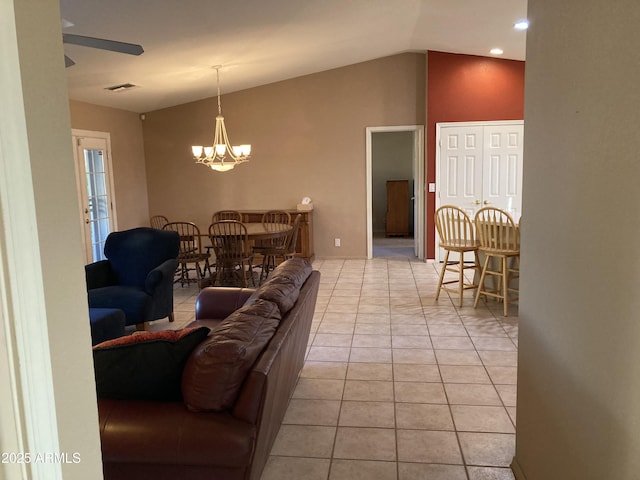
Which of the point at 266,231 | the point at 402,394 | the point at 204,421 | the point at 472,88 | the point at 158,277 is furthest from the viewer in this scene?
the point at 472,88

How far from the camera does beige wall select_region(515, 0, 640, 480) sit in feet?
4.05

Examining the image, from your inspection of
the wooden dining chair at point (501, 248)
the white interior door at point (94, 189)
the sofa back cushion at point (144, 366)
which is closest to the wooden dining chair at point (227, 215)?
the white interior door at point (94, 189)

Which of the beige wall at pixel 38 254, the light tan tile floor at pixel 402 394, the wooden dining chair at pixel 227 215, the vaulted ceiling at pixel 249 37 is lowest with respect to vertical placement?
the light tan tile floor at pixel 402 394

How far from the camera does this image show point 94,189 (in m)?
6.56

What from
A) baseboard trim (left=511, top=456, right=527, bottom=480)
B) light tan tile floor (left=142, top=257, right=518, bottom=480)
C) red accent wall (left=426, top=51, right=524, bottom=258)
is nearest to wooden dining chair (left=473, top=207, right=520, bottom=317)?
light tan tile floor (left=142, top=257, right=518, bottom=480)

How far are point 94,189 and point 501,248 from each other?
16.9 feet

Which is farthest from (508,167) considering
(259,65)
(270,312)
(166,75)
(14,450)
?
(14,450)

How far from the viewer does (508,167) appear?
7074 mm

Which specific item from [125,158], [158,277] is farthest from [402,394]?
[125,158]

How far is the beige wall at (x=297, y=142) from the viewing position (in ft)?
24.2

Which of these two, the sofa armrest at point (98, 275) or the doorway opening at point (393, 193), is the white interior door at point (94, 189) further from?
the doorway opening at point (393, 193)

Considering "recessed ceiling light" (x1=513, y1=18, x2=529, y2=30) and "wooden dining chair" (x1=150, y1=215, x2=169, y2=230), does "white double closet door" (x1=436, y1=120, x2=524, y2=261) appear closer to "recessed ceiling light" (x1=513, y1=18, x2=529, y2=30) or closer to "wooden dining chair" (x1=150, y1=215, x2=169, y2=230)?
"recessed ceiling light" (x1=513, y1=18, x2=529, y2=30)

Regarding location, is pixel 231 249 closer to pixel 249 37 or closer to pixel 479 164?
pixel 249 37

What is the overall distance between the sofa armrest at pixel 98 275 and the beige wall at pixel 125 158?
2.61 metres
